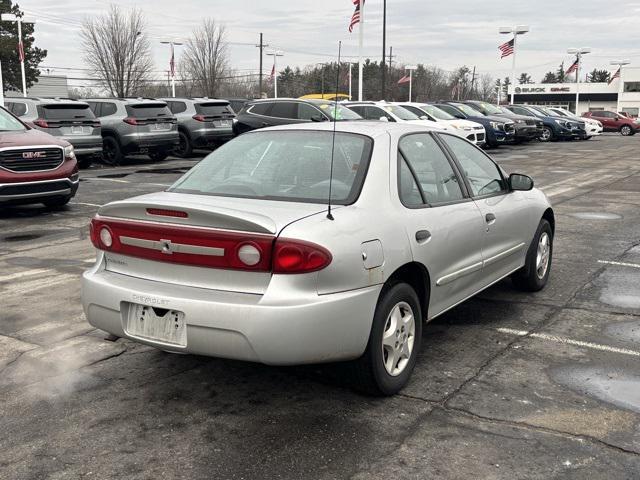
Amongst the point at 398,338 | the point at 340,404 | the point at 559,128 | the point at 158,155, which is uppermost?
→ the point at 559,128

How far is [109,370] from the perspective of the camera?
4301 millimetres

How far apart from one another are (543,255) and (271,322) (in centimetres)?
364

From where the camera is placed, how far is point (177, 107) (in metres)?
20.5

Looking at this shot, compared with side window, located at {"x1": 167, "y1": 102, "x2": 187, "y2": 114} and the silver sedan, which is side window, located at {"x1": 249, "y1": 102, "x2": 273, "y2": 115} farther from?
the silver sedan

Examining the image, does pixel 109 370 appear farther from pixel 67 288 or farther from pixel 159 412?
pixel 67 288

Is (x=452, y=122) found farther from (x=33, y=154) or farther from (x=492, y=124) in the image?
(x=33, y=154)

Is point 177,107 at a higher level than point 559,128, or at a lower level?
higher

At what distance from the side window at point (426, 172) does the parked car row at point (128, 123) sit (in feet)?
36.7

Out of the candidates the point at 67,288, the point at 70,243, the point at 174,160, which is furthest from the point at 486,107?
the point at 67,288

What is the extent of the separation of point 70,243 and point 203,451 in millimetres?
5811

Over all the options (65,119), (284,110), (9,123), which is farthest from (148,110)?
(9,123)

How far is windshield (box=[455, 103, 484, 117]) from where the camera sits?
1037 inches

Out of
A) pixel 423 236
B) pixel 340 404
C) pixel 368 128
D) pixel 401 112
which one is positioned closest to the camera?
pixel 340 404

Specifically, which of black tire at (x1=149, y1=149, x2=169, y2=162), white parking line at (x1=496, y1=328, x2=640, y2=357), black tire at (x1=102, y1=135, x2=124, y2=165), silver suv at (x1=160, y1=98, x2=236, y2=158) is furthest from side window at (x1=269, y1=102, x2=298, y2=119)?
white parking line at (x1=496, y1=328, x2=640, y2=357)
